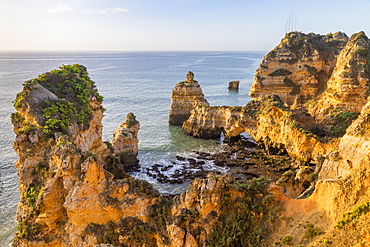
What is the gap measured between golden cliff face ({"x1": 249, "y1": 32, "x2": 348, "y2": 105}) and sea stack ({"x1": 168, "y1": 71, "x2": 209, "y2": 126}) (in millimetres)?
12125

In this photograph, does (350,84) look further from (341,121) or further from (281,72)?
(281,72)

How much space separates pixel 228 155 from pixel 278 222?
2469cm

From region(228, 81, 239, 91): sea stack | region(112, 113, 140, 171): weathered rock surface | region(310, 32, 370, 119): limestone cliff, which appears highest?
region(310, 32, 370, 119): limestone cliff

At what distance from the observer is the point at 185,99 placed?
172 feet

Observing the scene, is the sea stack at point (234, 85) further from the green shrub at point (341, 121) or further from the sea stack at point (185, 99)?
the green shrub at point (341, 121)

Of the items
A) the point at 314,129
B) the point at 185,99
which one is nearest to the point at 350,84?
the point at 314,129

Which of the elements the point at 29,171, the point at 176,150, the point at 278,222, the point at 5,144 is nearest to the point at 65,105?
the point at 29,171

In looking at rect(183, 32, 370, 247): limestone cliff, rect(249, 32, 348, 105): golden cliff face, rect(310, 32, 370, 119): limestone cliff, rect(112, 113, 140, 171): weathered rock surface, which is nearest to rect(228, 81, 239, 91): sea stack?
rect(183, 32, 370, 247): limestone cliff

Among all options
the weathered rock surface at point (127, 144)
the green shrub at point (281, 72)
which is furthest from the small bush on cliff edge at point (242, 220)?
the green shrub at point (281, 72)

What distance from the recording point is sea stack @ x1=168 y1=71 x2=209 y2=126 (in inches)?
2029

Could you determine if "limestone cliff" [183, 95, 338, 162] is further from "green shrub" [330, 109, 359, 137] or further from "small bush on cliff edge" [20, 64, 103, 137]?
"small bush on cliff edge" [20, 64, 103, 137]

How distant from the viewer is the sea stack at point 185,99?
169 ft

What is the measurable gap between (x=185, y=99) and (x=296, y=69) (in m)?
21.8

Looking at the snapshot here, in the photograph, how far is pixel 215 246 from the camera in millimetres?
15500
